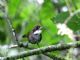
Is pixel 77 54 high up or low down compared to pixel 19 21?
down

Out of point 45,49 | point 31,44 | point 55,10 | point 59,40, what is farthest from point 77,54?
point 55,10

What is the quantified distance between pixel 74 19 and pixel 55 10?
3.46 feet

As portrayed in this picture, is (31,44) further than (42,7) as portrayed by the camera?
No

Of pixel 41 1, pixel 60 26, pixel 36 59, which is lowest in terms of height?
pixel 36 59

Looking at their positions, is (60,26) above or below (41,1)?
below

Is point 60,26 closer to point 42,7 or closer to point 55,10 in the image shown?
point 42,7

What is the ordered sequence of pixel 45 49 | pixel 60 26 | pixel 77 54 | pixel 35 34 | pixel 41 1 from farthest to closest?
pixel 41 1 → pixel 77 54 → pixel 60 26 → pixel 35 34 → pixel 45 49

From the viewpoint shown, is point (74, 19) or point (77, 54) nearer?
point (74, 19)

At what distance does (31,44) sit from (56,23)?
8.4 inches

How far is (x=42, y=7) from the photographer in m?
2.41

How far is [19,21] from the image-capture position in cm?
266

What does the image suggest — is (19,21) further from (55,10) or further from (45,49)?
(45,49)

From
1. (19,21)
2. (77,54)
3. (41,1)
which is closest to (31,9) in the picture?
(19,21)

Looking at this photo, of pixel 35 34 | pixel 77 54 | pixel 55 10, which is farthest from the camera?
pixel 55 10
